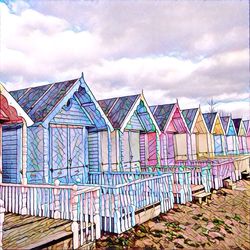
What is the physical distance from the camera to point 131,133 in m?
15.2

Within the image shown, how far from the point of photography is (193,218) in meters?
9.91

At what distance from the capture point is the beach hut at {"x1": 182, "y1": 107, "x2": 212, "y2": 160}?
20.4 metres

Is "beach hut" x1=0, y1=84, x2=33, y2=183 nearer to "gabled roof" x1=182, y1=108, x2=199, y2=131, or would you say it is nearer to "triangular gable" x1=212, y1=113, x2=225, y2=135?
"gabled roof" x1=182, y1=108, x2=199, y2=131

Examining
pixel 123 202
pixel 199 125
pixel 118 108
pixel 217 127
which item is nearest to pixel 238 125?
pixel 217 127

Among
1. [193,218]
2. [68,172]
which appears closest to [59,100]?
[68,172]

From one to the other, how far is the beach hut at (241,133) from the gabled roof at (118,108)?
19755 millimetres

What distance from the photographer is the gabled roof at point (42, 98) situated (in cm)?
983

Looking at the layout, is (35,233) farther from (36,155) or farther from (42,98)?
(42,98)

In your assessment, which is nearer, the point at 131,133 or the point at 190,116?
the point at 131,133

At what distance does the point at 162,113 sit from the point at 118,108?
4.31m

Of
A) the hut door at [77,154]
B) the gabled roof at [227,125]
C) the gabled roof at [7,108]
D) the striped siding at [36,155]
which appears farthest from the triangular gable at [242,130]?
the gabled roof at [7,108]

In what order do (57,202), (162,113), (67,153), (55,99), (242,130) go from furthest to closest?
1. (242,130)
2. (162,113)
3. (67,153)
4. (55,99)
5. (57,202)

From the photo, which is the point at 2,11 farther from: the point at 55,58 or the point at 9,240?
the point at 9,240

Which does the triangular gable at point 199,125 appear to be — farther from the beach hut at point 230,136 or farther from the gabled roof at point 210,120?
the beach hut at point 230,136
